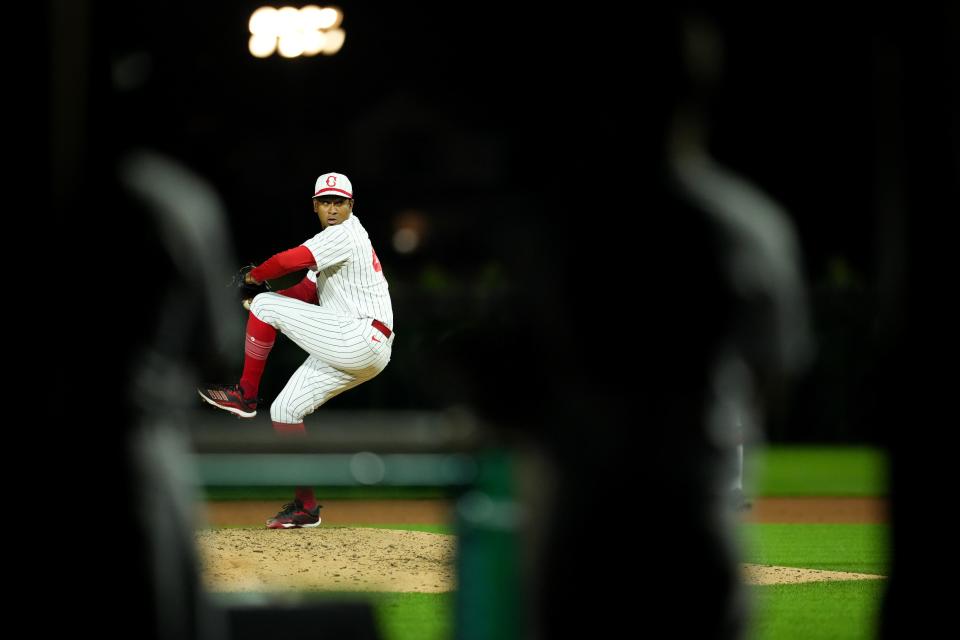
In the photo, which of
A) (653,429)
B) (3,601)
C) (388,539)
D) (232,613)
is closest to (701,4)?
(653,429)

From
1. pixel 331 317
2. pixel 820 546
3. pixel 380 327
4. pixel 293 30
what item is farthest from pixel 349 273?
pixel 293 30

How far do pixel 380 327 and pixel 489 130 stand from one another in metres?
18.6

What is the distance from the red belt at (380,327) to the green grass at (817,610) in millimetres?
2723

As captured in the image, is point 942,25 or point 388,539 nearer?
point 942,25

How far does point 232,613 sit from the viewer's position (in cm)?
390

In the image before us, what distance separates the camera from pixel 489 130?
26.4 meters

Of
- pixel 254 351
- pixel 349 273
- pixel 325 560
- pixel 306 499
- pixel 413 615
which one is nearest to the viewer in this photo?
pixel 413 615

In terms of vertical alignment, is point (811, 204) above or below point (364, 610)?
above

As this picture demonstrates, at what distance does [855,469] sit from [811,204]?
13.7 meters

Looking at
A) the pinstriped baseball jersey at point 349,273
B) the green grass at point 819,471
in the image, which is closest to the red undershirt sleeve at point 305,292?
the pinstriped baseball jersey at point 349,273

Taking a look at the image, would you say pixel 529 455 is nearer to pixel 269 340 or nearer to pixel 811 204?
pixel 269 340

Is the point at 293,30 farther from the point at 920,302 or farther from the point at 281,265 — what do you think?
the point at 920,302

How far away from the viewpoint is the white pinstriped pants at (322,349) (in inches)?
314

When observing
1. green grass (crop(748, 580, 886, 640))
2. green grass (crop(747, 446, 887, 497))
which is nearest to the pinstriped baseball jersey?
green grass (crop(748, 580, 886, 640))
